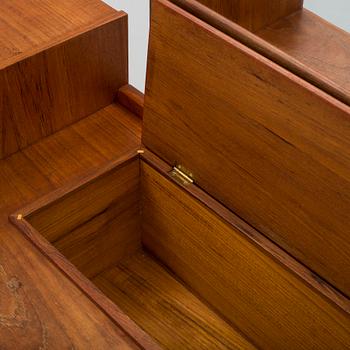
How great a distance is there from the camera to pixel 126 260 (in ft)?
4.00

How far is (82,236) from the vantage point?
1073mm

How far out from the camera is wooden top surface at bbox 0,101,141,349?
2.57ft

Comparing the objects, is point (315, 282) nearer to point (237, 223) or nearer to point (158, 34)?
point (237, 223)

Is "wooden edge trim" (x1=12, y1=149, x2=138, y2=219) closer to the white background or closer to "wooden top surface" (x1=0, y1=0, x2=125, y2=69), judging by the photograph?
"wooden top surface" (x1=0, y1=0, x2=125, y2=69)

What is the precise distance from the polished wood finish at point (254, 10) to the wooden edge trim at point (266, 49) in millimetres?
258

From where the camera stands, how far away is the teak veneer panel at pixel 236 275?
0.93 metres

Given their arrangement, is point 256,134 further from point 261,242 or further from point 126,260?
point 126,260

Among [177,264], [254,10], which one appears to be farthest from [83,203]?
[254,10]

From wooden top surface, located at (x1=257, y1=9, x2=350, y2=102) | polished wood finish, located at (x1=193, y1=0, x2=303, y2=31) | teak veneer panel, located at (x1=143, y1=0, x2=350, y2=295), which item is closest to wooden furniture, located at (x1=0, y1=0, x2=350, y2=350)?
teak veneer panel, located at (x1=143, y1=0, x2=350, y2=295)

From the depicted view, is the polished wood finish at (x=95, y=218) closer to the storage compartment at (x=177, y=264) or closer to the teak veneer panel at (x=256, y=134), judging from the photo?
the storage compartment at (x=177, y=264)

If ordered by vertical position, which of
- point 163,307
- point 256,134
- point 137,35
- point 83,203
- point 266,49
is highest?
point 266,49

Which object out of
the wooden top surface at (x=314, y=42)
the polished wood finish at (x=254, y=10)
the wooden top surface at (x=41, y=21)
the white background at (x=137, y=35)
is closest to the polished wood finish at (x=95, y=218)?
the wooden top surface at (x=41, y=21)

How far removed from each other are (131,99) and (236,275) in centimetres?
39

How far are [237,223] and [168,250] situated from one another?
0.25 m
